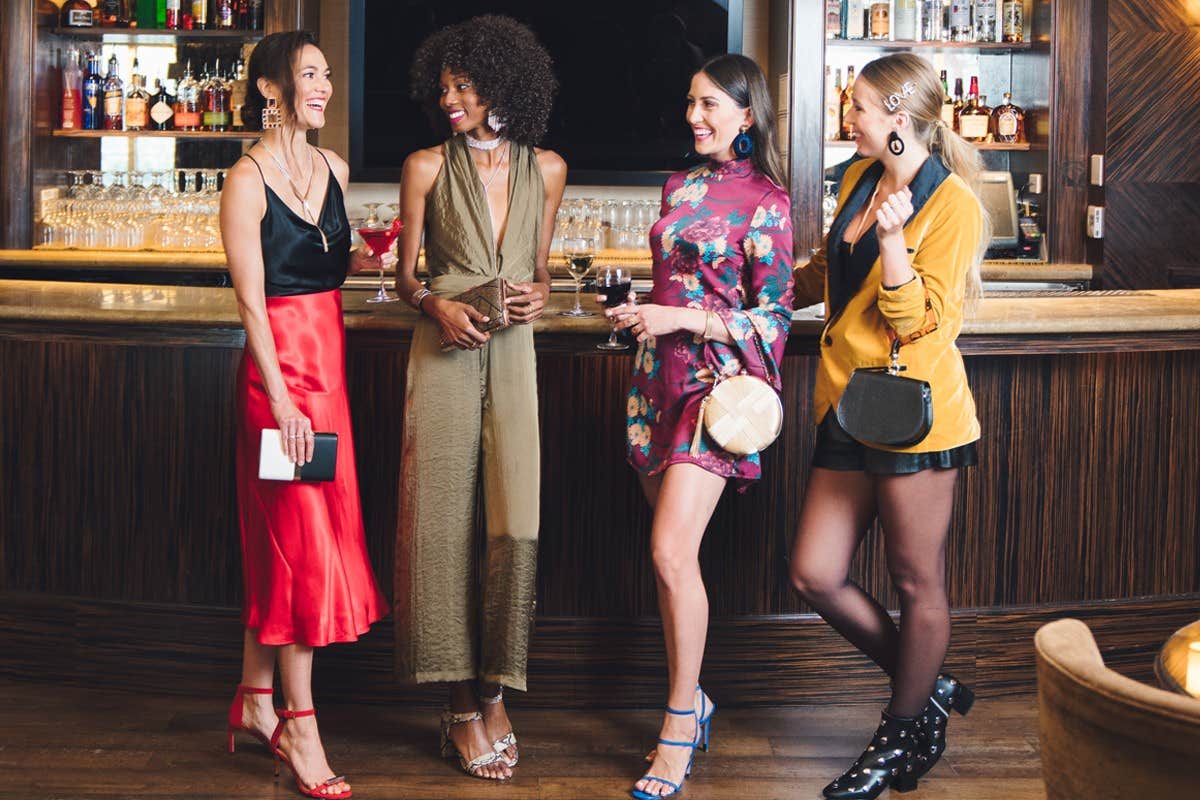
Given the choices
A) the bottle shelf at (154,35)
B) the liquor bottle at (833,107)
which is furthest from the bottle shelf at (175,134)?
the liquor bottle at (833,107)

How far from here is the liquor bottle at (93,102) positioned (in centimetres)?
571

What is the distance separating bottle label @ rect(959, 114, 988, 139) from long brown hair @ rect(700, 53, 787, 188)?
3.11m

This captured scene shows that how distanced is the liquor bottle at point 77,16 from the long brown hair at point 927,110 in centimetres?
403

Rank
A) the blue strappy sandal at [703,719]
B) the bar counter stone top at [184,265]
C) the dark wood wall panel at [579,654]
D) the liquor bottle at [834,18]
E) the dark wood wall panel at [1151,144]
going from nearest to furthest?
the blue strappy sandal at [703,719] < the dark wood wall panel at [579,654] < the dark wood wall panel at [1151,144] < the bar counter stone top at [184,265] < the liquor bottle at [834,18]

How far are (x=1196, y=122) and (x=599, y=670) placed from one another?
11.4 feet

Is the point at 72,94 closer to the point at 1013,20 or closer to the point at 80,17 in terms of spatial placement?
the point at 80,17

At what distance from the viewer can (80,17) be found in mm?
5590

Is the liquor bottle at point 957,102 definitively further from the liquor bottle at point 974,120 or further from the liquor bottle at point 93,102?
the liquor bottle at point 93,102

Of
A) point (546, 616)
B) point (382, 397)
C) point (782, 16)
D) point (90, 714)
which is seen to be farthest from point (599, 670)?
point (782, 16)

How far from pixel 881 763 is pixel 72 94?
14.5 ft

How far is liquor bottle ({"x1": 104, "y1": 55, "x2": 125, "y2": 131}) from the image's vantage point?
5703 millimetres

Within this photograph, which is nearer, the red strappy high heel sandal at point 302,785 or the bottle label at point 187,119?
the red strappy high heel sandal at point 302,785

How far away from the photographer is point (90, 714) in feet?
10.8

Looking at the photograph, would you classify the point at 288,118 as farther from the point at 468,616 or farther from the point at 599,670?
the point at 599,670
